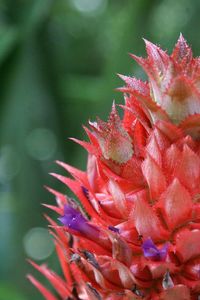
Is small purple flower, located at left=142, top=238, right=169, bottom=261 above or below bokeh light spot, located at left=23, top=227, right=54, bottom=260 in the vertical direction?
above

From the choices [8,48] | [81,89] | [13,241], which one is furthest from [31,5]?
[13,241]

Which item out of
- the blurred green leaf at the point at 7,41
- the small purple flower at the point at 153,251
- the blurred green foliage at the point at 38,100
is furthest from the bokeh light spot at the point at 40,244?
the small purple flower at the point at 153,251

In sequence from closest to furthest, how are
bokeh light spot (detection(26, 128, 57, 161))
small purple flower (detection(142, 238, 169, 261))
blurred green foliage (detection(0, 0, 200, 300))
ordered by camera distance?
small purple flower (detection(142, 238, 169, 261)), blurred green foliage (detection(0, 0, 200, 300)), bokeh light spot (detection(26, 128, 57, 161))

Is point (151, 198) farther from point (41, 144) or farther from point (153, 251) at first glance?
point (41, 144)

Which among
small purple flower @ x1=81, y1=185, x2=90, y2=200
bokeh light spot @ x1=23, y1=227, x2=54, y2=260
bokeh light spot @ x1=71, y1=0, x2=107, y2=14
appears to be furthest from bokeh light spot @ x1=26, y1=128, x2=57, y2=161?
small purple flower @ x1=81, y1=185, x2=90, y2=200

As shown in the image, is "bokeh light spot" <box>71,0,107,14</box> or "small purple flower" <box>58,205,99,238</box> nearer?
"small purple flower" <box>58,205,99,238</box>

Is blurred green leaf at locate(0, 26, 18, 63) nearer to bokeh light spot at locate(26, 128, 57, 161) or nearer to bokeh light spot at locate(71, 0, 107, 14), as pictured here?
bokeh light spot at locate(26, 128, 57, 161)

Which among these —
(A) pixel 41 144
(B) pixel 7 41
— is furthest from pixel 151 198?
(A) pixel 41 144

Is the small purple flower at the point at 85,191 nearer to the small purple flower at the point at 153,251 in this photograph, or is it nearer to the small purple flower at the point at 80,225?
the small purple flower at the point at 80,225
